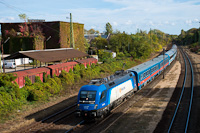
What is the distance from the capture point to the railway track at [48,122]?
56.7 ft

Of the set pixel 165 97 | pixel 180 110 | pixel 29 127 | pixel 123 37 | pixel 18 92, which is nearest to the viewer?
pixel 29 127

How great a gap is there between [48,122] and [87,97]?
4611mm

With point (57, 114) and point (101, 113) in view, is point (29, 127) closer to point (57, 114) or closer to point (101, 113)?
point (57, 114)

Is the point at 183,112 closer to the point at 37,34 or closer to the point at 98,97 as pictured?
the point at 98,97

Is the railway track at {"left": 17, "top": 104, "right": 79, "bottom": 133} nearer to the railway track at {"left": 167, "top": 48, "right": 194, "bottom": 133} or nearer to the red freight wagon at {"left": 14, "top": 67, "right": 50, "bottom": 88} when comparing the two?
the red freight wagon at {"left": 14, "top": 67, "right": 50, "bottom": 88}

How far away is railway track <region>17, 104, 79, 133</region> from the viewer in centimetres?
1730

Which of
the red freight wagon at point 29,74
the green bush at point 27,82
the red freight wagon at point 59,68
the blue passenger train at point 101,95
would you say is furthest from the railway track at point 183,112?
the red freight wagon at point 59,68

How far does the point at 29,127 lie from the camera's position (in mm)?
17625

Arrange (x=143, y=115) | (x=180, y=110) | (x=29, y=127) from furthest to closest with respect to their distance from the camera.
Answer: (x=180, y=110)
(x=143, y=115)
(x=29, y=127)

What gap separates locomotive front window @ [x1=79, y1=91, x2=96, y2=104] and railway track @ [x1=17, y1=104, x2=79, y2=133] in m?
3.40

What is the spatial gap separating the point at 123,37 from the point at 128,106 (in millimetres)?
57857

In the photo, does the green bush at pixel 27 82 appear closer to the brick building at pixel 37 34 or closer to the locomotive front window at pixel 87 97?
the locomotive front window at pixel 87 97

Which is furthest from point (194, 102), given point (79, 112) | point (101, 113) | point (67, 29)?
point (67, 29)

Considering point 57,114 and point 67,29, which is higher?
point 67,29
